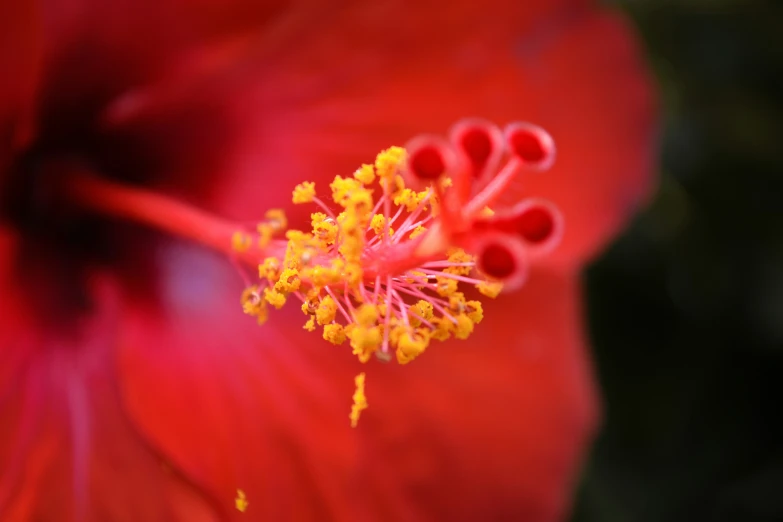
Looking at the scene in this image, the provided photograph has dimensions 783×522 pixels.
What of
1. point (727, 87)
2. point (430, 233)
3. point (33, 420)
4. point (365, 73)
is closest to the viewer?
point (430, 233)

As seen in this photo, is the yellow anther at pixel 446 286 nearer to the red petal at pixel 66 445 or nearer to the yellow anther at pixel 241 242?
the yellow anther at pixel 241 242

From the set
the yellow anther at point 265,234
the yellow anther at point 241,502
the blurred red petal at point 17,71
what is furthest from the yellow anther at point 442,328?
the blurred red petal at point 17,71

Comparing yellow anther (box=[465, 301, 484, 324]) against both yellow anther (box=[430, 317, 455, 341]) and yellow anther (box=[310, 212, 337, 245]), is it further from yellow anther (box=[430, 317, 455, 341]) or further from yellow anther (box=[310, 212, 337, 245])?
yellow anther (box=[310, 212, 337, 245])

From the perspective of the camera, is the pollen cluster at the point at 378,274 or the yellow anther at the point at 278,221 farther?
the yellow anther at the point at 278,221

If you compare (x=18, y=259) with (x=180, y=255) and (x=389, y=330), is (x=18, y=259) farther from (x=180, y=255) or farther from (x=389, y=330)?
(x=389, y=330)

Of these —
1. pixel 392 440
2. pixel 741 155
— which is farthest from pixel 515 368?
pixel 741 155

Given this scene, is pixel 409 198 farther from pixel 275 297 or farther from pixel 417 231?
pixel 275 297

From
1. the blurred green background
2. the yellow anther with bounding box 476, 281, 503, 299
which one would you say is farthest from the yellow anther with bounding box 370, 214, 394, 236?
the blurred green background
